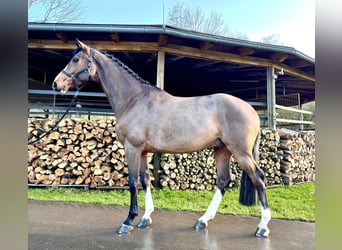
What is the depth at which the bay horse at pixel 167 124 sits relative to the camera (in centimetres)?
265

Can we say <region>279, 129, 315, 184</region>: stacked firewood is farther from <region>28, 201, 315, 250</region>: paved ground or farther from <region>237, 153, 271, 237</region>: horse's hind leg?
<region>237, 153, 271, 237</region>: horse's hind leg

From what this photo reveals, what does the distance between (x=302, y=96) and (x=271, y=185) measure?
625 centimetres

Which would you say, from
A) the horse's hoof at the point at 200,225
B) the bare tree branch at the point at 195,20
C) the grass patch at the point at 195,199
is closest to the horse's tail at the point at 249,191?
the horse's hoof at the point at 200,225

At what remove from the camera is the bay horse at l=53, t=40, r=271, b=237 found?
8.69 feet

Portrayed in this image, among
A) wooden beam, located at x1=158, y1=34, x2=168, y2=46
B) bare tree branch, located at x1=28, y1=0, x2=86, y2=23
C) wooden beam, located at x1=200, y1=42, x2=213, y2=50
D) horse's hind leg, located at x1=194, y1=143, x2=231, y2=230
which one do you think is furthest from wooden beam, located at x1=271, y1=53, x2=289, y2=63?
bare tree branch, located at x1=28, y1=0, x2=86, y2=23

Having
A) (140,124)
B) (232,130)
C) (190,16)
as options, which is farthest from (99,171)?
(190,16)

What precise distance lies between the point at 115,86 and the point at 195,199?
2.27 metres

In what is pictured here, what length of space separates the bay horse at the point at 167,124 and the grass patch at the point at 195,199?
0.81m

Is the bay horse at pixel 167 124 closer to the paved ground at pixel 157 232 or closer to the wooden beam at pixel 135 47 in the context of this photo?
the paved ground at pixel 157 232

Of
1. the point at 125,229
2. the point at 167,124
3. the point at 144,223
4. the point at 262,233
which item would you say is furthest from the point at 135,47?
the point at 262,233
